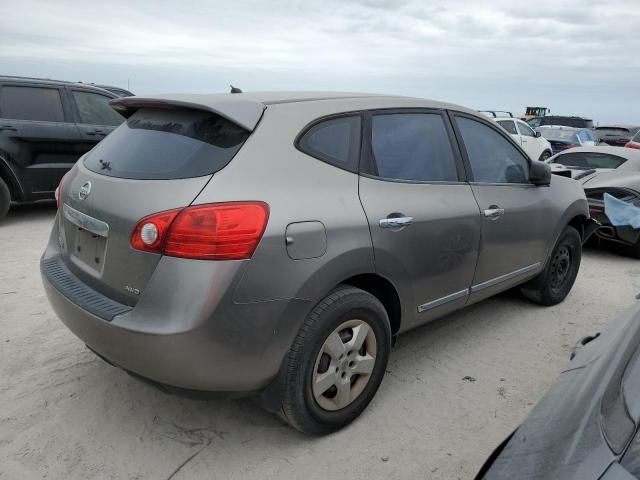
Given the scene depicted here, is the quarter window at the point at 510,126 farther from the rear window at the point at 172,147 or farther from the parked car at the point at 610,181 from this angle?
the rear window at the point at 172,147

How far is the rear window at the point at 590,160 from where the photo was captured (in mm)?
7449

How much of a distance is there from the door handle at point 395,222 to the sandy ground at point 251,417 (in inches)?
40.0

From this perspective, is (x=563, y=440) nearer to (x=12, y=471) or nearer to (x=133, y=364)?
(x=133, y=364)

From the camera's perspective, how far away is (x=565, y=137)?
16.6 meters

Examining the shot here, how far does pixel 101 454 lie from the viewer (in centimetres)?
242

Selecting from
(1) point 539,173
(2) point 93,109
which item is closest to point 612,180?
(1) point 539,173

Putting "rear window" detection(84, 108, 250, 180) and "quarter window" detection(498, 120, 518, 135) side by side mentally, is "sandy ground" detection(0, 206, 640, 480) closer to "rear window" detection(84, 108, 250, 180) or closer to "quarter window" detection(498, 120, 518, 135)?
"rear window" detection(84, 108, 250, 180)

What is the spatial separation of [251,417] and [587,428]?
1.79m

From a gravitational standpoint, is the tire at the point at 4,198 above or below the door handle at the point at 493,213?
below

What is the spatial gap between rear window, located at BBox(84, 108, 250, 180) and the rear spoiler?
4cm

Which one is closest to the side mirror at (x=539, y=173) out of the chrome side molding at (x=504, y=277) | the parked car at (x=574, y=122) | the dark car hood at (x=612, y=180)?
the chrome side molding at (x=504, y=277)

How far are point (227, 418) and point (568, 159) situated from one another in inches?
292

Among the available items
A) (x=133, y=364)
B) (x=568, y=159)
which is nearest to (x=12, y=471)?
(x=133, y=364)

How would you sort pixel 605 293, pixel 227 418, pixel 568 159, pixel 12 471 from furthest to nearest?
pixel 568 159, pixel 605 293, pixel 227 418, pixel 12 471
